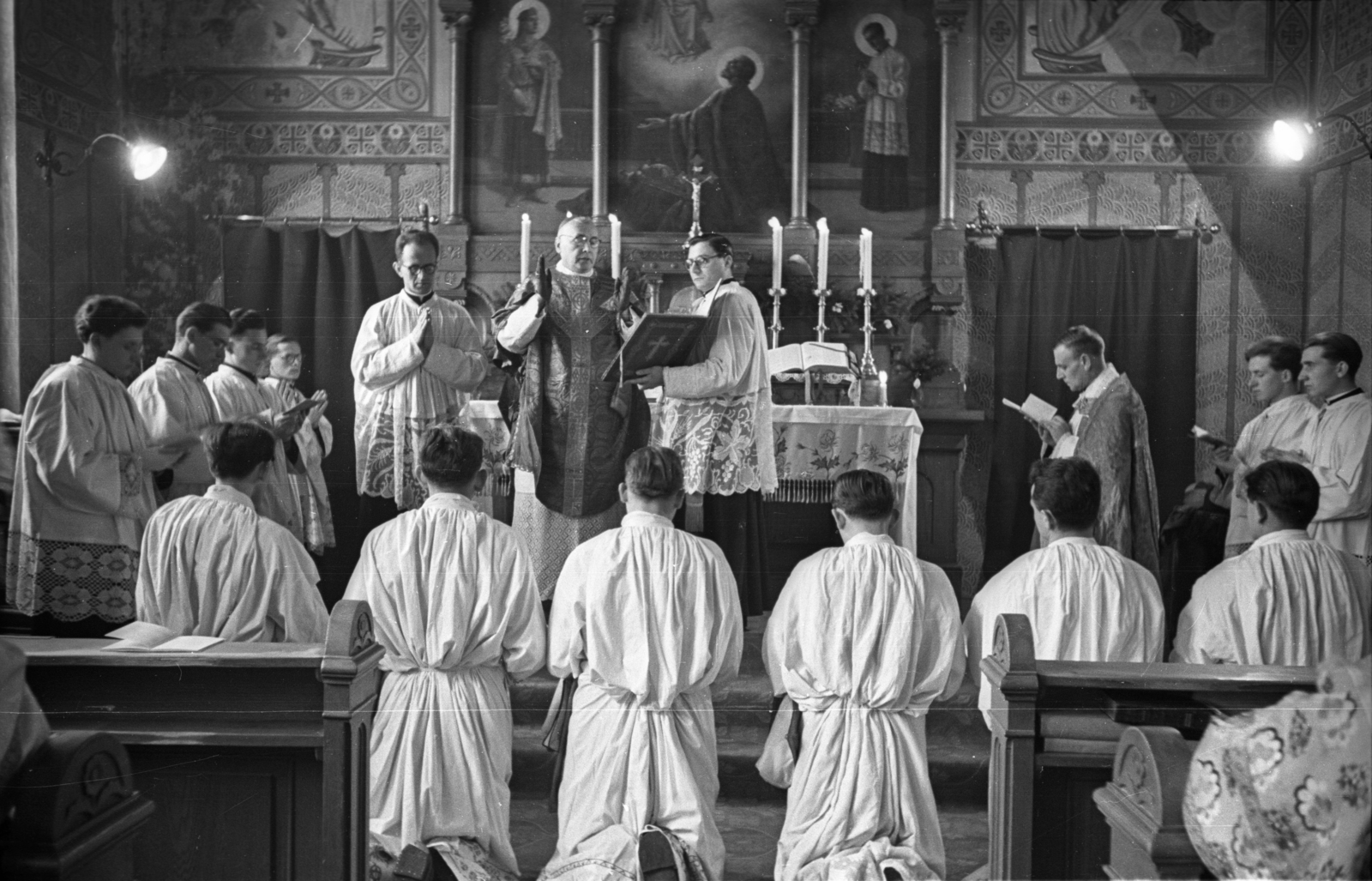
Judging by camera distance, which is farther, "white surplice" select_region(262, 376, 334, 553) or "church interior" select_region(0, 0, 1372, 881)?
"white surplice" select_region(262, 376, 334, 553)

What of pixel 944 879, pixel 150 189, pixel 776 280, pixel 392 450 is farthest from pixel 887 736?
pixel 150 189

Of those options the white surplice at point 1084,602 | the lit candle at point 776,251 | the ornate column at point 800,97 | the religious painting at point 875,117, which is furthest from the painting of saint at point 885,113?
the white surplice at point 1084,602

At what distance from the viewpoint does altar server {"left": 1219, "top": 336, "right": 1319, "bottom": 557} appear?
8.54ft

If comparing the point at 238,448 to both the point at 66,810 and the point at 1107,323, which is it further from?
the point at 1107,323

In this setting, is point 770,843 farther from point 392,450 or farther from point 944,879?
point 392,450

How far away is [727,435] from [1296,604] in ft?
4.76

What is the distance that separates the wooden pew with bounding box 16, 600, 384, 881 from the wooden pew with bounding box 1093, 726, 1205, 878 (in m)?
1.44

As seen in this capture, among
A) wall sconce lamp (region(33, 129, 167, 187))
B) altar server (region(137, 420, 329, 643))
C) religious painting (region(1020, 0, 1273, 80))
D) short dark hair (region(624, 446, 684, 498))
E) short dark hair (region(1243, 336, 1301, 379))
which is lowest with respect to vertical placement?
altar server (region(137, 420, 329, 643))

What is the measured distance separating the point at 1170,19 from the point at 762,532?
64.1 inches

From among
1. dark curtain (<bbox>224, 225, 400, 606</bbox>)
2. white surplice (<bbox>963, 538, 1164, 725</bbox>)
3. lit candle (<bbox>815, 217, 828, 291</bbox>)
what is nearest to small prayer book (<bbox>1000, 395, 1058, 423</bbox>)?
white surplice (<bbox>963, 538, 1164, 725</bbox>)

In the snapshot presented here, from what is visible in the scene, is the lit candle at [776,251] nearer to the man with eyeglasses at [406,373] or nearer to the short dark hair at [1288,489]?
the man with eyeglasses at [406,373]

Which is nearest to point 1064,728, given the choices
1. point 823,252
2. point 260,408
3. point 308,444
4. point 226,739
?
point 823,252

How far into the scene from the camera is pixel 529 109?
2.69m

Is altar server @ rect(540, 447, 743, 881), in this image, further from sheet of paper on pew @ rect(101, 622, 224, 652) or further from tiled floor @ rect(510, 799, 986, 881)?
sheet of paper on pew @ rect(101, 622, 224, 652)
